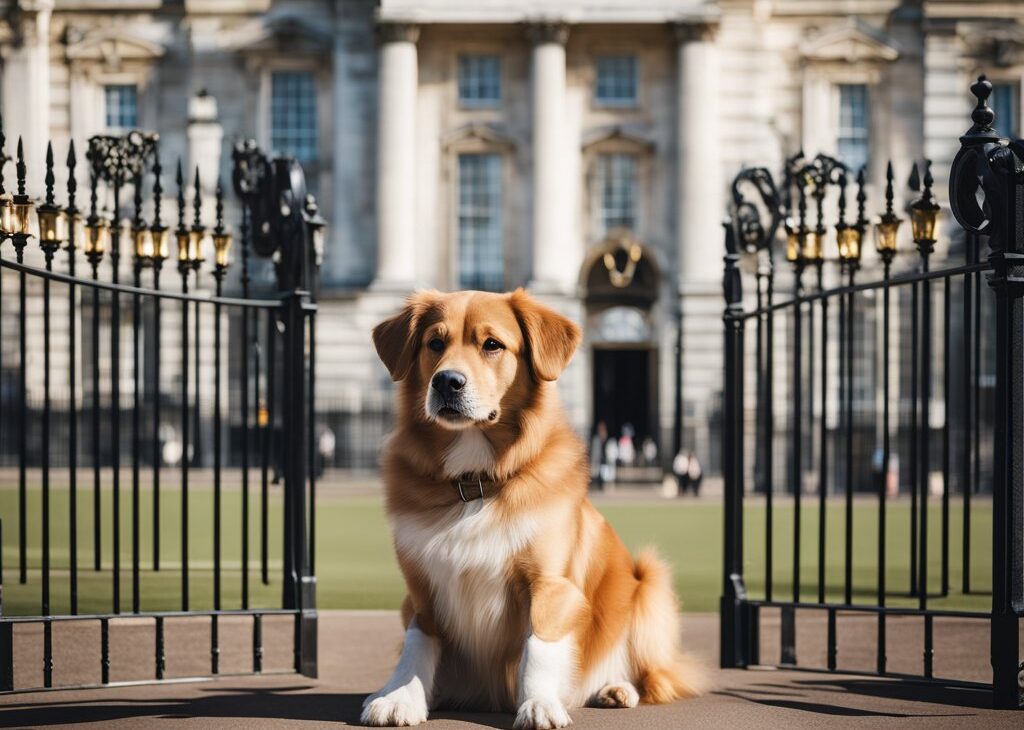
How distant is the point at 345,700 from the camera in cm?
735

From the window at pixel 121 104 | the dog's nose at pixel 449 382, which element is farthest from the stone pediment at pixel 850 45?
the dog's nose at pixel 449 382

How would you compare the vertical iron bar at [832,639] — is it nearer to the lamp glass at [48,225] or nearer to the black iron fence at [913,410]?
the black iron fence at [913,410]

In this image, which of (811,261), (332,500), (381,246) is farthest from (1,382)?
(811,261)

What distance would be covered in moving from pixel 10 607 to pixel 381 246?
103ft

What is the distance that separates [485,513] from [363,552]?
1182 centimetres

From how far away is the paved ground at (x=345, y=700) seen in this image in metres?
6.60

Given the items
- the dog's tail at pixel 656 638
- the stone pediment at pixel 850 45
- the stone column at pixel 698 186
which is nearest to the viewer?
the dog's tail at pixel 656 638

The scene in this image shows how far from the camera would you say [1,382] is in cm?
3838

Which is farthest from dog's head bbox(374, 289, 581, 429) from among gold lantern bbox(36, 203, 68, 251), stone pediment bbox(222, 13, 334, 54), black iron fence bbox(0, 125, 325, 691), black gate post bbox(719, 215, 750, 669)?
stone pediment bbox(222, 13, 334, 54)

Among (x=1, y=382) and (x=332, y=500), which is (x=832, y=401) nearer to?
(x=332, y=500)

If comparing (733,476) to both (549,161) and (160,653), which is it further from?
(549,161)

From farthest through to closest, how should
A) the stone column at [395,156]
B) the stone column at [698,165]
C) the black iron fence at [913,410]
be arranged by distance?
the stone column at [395,156], the stone column at [698,165], the black iron fence at [913,410]

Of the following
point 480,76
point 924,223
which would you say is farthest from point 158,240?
point 480,76

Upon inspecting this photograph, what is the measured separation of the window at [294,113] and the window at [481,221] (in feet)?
15.9
